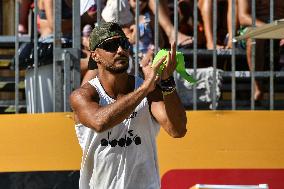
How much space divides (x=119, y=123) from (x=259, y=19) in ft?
8.57

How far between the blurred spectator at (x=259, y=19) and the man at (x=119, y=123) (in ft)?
6.43

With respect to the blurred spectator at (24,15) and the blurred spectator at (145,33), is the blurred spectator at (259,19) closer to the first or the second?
the blurred spectator at (145,33)

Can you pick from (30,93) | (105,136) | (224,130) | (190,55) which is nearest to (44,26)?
(30,93)

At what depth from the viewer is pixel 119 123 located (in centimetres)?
438

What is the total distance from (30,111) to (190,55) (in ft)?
4.53

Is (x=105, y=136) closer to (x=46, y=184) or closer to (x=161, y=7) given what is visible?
(x=46, y=184)

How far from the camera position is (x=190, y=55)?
6.45 metres

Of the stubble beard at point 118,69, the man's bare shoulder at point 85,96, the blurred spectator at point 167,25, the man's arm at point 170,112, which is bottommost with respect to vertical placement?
the man's arm at point 170,112

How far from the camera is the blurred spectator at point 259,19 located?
21.1 feet

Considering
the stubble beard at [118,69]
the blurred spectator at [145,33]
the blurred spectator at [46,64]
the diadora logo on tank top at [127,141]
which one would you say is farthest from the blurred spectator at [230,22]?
the diadora logo on tank top at [127,141]

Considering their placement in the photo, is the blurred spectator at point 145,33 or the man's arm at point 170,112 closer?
the man's arm at point 170,112

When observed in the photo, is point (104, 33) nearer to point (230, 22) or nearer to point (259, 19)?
point (230, 22)

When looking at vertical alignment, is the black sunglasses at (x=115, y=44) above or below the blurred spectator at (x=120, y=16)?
below

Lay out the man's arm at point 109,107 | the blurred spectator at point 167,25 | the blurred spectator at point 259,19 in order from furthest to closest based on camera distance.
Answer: the blurred spectator at point 167,25 → the blurred spectator at point 259,19 → the man's arm at point 109,107
